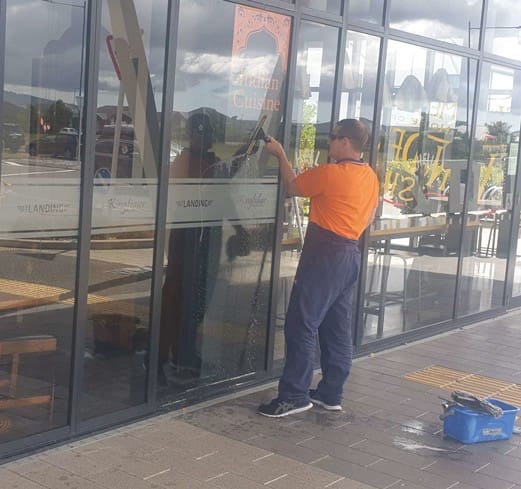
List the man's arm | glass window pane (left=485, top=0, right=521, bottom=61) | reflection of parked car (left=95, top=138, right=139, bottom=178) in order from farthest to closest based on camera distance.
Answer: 1. glass window pane (left=485, top=0, right=521, bottom=61)
2. the man's arm
3. reflection of parked car (left=95, top=138, right=139, bottom=178)

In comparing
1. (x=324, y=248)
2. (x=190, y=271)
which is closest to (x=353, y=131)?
(x=324, y=248)

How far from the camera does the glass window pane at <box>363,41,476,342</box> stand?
7422 millimetres

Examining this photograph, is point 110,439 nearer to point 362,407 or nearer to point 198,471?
point 198,471

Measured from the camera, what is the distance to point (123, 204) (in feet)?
16.5

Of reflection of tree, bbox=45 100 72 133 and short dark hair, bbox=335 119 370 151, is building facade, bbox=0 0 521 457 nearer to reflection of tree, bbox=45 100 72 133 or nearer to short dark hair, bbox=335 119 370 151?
reflection of tree, bbox=45 100 72 133

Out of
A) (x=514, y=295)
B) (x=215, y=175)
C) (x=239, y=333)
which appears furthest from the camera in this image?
(x=514, y=295)

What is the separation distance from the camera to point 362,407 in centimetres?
585

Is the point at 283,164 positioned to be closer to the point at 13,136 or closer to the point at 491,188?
the point at 13,136

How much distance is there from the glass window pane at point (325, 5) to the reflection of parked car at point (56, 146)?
2.28 meters

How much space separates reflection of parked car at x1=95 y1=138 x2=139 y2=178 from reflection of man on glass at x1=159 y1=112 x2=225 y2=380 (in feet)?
1.20

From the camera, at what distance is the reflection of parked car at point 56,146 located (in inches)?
176

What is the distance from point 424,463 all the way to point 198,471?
4.18 feet

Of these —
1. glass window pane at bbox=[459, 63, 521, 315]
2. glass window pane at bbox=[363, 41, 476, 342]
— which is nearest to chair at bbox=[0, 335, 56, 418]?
glass window pane at bbox=[363, 41, 476, 342]

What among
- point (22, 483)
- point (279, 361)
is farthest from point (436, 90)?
point (22, 483)
